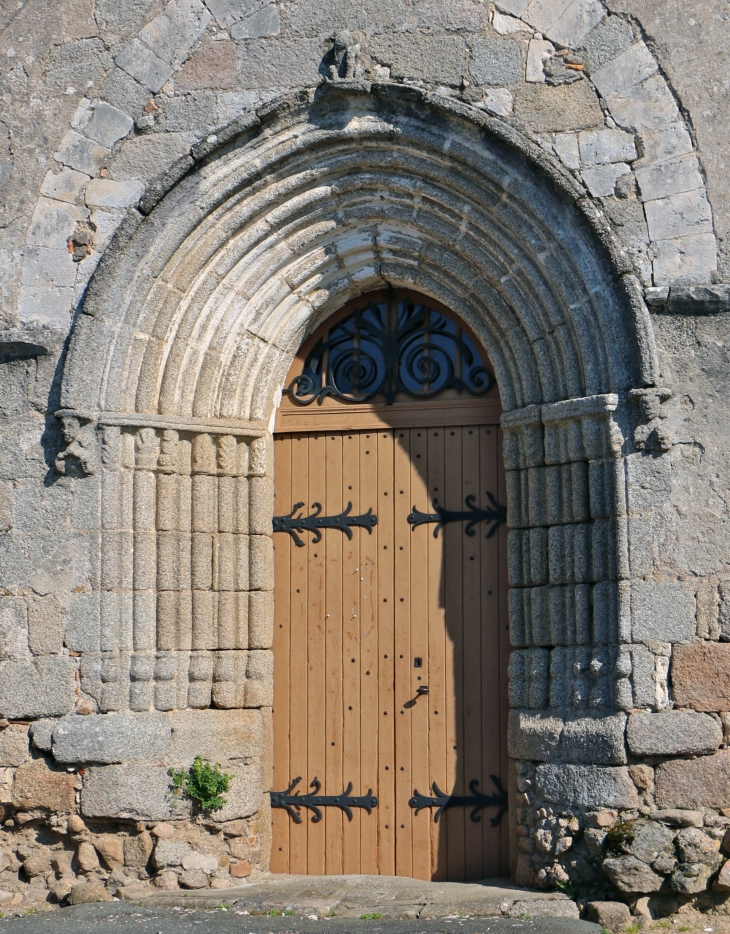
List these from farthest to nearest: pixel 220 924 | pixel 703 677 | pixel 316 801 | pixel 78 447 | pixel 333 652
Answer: pixel 333 652, pixel 316 801, pixel 78 447, pixel 703 677, pixel 220 924

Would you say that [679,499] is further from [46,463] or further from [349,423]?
[46,463]

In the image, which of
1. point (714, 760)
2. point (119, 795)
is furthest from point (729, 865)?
point (119, 795)

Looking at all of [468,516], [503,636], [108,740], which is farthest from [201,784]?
[468,516]

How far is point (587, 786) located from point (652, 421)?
1726 mm

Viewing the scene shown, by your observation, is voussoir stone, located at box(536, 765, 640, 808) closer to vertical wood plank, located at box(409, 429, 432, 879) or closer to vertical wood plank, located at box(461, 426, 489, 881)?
vertical wood plank, located at box(461, 426, 489, 881)

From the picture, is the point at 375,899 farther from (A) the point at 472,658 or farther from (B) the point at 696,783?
(B) the point at 696,783

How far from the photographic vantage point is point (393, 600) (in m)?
6.05

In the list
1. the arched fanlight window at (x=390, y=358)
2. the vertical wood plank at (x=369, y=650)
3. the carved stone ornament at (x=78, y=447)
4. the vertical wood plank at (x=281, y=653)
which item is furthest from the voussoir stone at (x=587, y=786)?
the carved stone ornament at (x=78, y=447)

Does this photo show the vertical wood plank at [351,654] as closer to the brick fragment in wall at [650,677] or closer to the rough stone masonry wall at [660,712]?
the rough stone masonry wall at [660,712]

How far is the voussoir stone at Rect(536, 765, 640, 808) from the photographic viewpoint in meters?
5.10

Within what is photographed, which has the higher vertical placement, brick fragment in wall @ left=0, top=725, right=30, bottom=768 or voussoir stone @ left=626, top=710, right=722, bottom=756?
voussoir stone @ left=626, top=710, right=722, bottom=756

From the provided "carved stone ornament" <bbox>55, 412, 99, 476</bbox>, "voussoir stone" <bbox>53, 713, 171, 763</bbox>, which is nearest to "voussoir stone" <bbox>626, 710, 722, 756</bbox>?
"voussoir stone" <bbox>53, 713, 171, 763</bbox>

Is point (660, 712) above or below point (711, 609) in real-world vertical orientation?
below

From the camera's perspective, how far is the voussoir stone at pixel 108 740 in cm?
558
